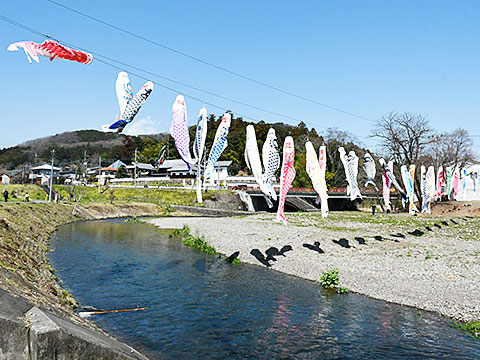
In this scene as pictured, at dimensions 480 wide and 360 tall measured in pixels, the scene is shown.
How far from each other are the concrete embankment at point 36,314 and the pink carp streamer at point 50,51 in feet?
19.7

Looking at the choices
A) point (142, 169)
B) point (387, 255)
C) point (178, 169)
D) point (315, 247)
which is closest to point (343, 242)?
point (315, 247)

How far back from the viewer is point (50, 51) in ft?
33.6

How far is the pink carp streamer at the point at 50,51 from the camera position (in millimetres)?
10031

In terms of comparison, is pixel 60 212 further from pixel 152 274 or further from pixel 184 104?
pixel 184 104

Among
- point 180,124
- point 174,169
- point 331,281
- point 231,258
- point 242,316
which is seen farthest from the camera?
point 174,169

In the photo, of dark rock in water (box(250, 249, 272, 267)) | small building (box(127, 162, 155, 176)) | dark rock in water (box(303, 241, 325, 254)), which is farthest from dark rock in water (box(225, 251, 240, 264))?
small building (box(127, 162, 155, 176))

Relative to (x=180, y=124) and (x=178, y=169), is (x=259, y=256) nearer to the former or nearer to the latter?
(x=180, y=124)

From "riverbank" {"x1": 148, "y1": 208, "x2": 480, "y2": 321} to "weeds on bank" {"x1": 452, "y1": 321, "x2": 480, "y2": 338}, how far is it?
0.37 metres

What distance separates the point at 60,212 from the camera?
3659 cm

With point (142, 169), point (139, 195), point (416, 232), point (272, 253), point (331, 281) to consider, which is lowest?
point (331, 281)

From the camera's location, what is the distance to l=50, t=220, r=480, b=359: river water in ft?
31.6

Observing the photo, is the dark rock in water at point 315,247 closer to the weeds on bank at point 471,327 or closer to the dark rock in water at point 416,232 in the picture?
the dark rock in water at point 416,232

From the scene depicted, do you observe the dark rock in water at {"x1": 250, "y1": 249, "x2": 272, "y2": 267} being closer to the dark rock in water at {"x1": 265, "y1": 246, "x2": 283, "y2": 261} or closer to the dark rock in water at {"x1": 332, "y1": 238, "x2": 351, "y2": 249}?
the dark rock in water at {"x1": 265, "y1": 246, "x2": 283, "y2": 261}

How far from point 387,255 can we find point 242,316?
1002cm
